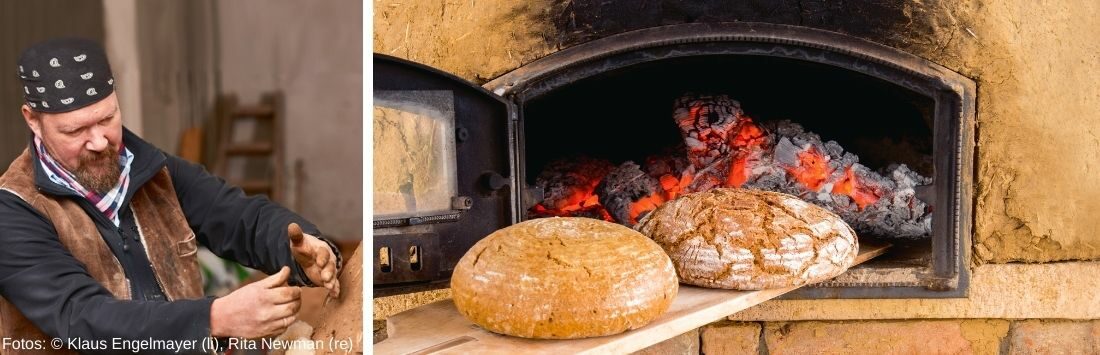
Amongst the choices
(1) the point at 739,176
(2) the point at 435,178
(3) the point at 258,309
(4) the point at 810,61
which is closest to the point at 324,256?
(3) the point at 258,309

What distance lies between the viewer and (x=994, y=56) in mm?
2232

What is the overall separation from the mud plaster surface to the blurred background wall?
1.03 metres

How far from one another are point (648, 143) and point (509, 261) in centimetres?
156

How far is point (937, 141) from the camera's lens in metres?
2.21

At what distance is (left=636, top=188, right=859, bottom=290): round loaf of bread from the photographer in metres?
1.78

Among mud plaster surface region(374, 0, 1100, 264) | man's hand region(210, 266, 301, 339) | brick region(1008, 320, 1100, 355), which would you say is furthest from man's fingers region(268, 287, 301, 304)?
brick region(1008, 320, 1100, 355)

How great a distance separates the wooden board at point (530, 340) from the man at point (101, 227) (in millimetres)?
453

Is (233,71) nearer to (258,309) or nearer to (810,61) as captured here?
(258,309)

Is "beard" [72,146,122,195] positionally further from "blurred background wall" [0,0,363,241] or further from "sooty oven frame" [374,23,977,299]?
"sooty oven frame" [374,23,977,299]

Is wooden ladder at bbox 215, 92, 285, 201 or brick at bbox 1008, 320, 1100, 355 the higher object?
wooden ladder at bbox 215, 92, 285, 201

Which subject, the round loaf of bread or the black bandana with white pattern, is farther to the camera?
the round loaf of bread

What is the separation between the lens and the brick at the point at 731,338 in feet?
7.97

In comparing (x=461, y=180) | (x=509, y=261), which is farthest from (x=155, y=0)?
(x=461, y=180)

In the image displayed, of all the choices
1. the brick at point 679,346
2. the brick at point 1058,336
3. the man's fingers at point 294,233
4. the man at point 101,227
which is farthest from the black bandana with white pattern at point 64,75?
the brick at point 1058,336
